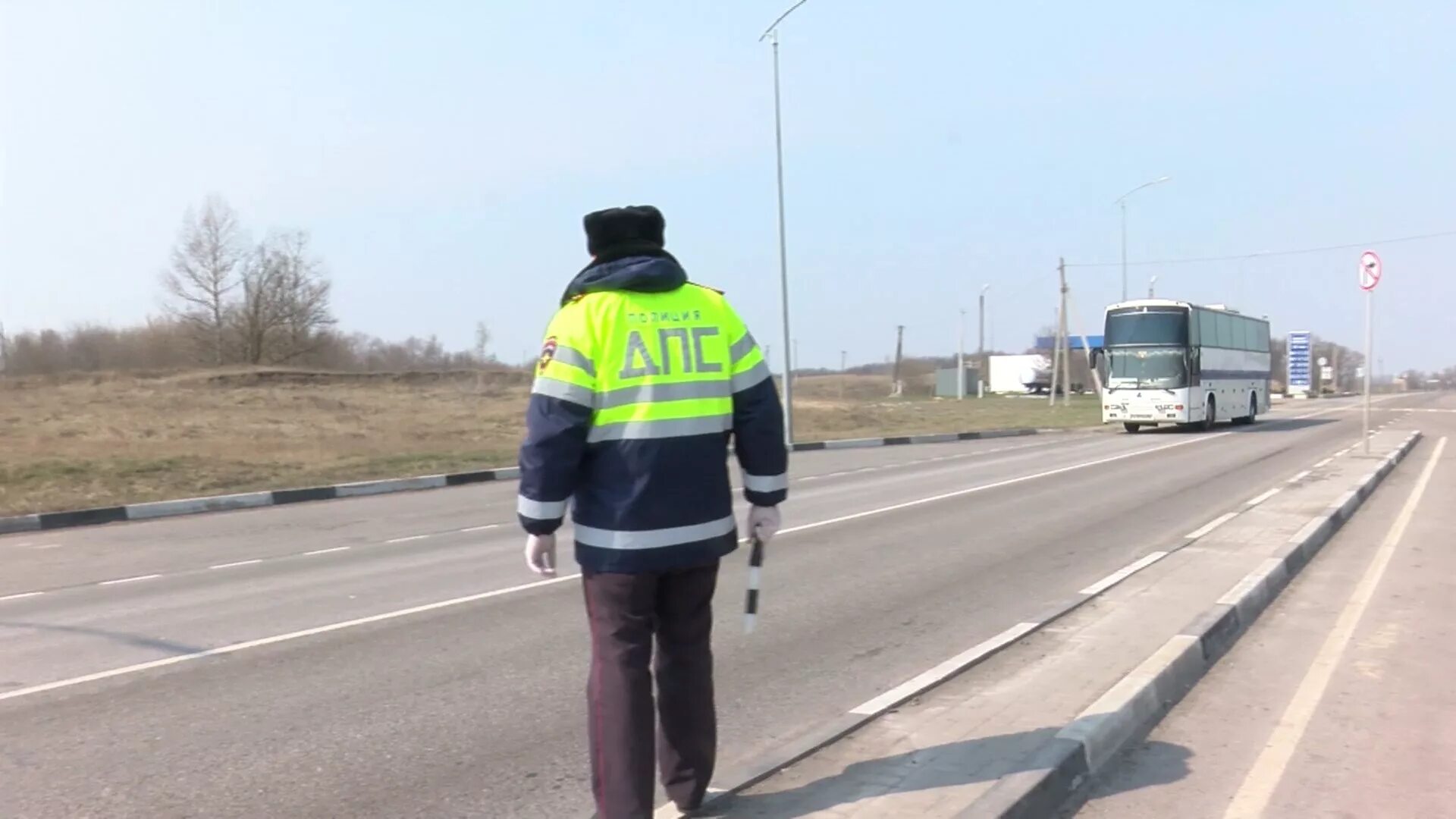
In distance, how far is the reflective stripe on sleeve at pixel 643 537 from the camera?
3.56m

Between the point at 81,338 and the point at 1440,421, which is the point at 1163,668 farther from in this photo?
the point at 81,338

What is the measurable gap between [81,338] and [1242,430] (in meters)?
66.6

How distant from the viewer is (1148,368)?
3469cm

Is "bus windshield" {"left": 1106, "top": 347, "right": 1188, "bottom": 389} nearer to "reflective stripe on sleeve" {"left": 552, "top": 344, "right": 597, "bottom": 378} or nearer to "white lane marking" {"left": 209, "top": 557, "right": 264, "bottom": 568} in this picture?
"white lane marking" {"left": 209, "top": 557, "right": 264, "bottom": 568}

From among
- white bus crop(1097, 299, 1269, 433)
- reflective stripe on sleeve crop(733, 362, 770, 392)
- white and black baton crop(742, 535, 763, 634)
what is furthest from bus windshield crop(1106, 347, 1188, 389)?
reflective stripe on sleeve crop(733, 362, 770, 392)

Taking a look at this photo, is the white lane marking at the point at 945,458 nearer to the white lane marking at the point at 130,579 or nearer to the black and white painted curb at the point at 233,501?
the black and white painted curb at the point at 233,501

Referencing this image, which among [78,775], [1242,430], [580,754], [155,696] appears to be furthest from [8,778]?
[1242,430]

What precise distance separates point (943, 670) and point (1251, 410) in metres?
39.4

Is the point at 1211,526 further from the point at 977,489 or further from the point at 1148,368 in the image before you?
A: the point at 1148,368

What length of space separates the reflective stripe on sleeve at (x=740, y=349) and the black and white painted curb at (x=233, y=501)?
28.6 ft

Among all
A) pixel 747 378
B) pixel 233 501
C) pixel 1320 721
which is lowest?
pixel 1320 721

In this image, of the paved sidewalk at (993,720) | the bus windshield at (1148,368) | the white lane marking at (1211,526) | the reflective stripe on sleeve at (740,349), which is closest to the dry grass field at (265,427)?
the bus windshield at (1148,368)

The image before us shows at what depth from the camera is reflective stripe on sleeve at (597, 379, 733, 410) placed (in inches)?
140

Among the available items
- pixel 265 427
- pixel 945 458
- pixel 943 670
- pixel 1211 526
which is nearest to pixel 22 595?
pixel 943 670
